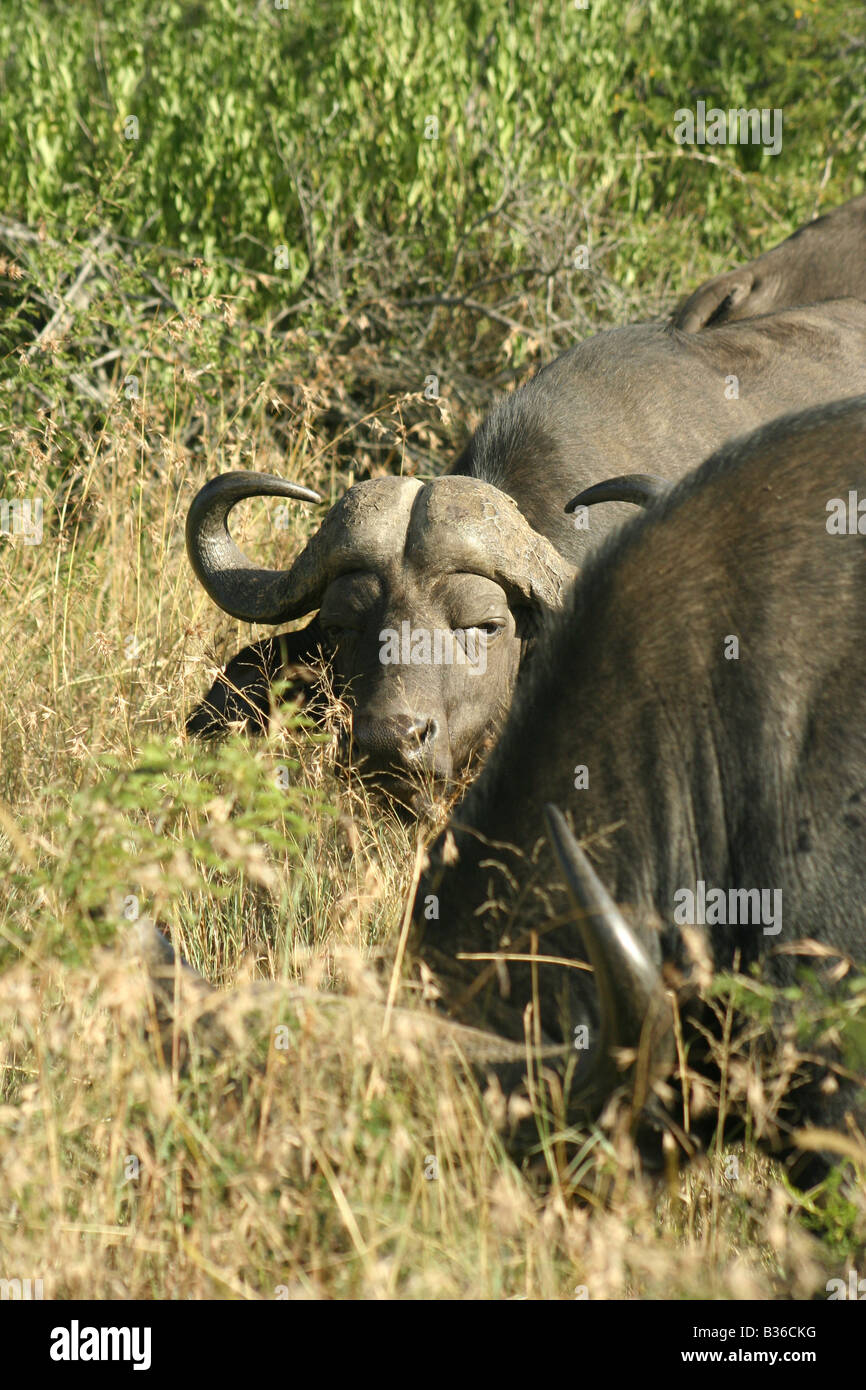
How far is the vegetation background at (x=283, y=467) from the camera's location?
2602mm

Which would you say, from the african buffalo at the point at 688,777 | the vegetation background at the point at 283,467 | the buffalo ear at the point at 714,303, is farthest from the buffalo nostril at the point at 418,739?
the buffalo ear at the point at 714,303

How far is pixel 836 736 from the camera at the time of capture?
2.95 meters

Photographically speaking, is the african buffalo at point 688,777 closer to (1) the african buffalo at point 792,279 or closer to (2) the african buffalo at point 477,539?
(2) the african buffalo at point 477,539

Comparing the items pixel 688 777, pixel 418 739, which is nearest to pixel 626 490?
pixel 418 739

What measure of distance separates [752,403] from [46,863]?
3500 millimetres

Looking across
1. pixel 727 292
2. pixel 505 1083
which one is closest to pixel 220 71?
pixel 727 292

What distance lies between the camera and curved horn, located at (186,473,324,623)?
541cm

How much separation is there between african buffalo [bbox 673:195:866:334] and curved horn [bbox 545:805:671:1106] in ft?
17.5

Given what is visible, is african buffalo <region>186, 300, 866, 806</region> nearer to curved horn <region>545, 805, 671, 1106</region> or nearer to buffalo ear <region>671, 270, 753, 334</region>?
buffalo ear <region>671, 270, 753, 334</region>

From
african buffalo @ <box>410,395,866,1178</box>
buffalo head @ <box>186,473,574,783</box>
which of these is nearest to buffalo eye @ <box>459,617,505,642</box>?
buffalo head @ <box>186,473,574,783</box>

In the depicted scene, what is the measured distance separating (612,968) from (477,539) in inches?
112

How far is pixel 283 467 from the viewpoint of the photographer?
7.23 m
